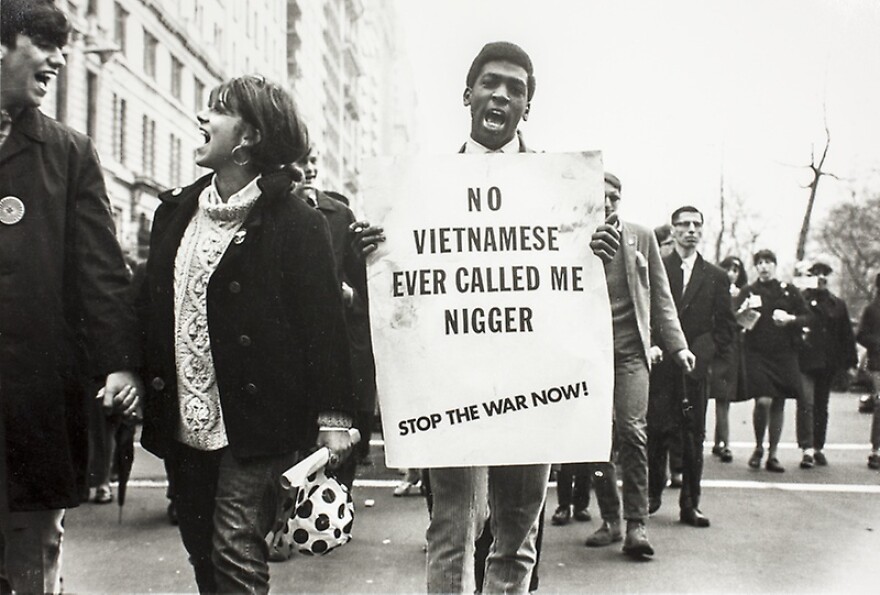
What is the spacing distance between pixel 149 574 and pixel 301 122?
2739 mm

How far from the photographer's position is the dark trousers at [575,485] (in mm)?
6543

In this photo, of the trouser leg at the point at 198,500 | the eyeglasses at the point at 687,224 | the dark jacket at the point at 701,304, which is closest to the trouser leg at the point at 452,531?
the trouser leg at the point at 198,500

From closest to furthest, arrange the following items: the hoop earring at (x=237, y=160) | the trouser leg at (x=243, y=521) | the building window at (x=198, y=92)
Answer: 1. the trouser leg at (x=243, y=521)
2. the hoop earring at (x=237, y=160)
3. the building window at (x=198, y=92)

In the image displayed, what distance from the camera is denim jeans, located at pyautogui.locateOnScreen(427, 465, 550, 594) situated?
134 inches

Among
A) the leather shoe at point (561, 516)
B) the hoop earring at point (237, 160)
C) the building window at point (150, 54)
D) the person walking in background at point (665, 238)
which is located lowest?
the leather shoe at point (561, 516)

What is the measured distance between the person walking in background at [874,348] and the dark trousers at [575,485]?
3.41 m

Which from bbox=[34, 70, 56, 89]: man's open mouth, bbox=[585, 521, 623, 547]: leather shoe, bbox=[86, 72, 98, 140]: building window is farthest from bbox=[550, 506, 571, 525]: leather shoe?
bbox=[86, 72, 98, 140]: building window

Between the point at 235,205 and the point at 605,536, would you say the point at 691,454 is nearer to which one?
the point at 605,536

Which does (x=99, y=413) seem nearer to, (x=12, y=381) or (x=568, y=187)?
(x=12, y=381)

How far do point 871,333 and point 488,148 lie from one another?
6.88m

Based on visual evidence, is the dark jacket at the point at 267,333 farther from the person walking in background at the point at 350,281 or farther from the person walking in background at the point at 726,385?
the person walking in background at the point at 726,385

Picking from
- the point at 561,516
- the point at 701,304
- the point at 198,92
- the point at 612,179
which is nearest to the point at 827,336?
the point at 701,304

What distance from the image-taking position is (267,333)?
10.3 ft

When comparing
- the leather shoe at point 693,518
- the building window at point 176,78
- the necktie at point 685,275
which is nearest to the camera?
the leather shoe at point 693,518
